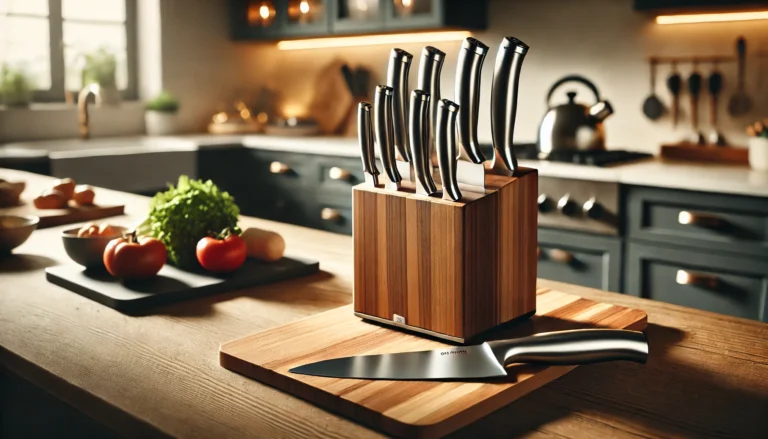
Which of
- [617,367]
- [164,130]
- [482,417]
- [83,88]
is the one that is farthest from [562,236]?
[83,88]

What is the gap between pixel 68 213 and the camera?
77.2 inches

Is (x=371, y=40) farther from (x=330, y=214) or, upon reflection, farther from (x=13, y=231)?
(x=13, y=231)

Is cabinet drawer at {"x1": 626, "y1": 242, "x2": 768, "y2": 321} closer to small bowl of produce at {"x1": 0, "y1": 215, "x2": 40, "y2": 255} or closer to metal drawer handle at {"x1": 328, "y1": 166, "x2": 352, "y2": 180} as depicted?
metal drawer handle at {"x1": 328, "y1": 166, "x2": 352, "y2": 180}

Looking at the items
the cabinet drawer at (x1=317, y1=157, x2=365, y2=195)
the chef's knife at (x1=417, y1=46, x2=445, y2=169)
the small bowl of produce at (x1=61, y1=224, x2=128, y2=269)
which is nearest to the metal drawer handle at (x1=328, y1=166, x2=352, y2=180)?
the cabinet drawer at (x1=317, y1=157, x2=365, y2=195)

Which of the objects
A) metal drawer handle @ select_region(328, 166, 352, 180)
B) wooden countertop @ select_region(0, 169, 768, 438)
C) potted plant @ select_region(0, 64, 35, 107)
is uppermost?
potted plant @ select_region(0, 64, 35, 107)

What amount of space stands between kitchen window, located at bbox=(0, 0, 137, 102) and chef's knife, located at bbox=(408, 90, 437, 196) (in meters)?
3.66

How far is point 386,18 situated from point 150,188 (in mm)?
1415

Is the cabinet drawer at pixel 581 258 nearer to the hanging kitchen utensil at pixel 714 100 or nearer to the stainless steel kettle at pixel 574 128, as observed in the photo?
the stainless steel kettle at pixel 574 128

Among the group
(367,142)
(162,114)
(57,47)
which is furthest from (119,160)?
(367,142)

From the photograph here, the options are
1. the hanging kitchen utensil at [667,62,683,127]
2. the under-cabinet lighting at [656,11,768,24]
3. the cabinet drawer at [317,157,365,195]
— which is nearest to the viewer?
the under-cabinet lighting at [656,11,768,24]

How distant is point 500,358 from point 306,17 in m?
3.65

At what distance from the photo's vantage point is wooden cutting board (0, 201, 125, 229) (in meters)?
1.93

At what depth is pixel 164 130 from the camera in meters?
4.48

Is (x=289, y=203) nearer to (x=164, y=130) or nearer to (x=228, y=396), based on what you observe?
(x=164, y=130)
